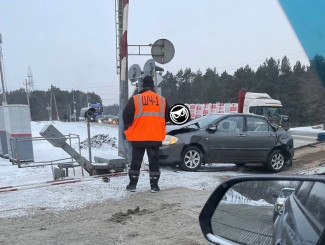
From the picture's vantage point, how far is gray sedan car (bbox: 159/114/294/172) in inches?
372

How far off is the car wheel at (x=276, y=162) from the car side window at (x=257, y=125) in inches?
27.2

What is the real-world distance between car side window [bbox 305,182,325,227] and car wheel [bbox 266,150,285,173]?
351 inches

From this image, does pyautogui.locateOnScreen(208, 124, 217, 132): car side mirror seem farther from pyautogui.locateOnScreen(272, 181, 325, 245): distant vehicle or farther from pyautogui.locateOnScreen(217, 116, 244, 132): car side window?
pyautogui.locateOnScreen(272, 181, 325, 245): distant vehicle

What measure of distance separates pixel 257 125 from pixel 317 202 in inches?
354

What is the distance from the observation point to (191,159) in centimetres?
948

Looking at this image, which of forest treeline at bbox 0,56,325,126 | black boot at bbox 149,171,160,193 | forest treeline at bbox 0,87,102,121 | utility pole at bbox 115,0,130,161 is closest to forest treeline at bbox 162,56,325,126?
forest treeline at bbox 0,56,325,126

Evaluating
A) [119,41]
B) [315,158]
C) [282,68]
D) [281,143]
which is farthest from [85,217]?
[282,68]

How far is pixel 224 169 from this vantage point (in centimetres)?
1037

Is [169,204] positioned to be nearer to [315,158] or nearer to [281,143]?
[281,143]

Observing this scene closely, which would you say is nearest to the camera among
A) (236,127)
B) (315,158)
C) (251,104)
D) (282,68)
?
(236,127)

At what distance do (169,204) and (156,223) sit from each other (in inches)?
36.6

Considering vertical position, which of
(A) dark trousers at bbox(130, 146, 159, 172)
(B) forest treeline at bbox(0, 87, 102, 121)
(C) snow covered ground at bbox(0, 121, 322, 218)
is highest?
(A) dark trousers at bbox(130, 146, 159, 172)

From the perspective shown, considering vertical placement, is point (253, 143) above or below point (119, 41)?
below

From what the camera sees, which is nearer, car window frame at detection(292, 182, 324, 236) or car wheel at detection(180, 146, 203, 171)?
car window frame at detection(292, 182, 324, 236)
